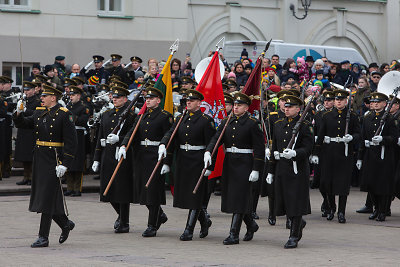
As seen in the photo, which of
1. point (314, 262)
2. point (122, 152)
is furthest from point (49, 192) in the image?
point (314, 262)

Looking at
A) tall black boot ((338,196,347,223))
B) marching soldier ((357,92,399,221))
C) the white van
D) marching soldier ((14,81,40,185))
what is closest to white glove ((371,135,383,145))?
marching soldier ((357,92,399,221))

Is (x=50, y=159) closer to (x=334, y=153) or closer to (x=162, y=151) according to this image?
(x=162, y=151)

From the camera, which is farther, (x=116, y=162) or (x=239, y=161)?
(x=116, y=162)

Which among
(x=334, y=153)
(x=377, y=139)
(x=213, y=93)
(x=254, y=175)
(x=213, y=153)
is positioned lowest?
(x=254, y=175)

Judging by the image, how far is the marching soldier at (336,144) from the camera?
15680 mm

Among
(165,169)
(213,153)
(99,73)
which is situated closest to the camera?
(213,153)

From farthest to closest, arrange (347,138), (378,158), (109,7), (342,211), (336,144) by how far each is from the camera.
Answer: (109,7) < (378,158) < (336,144) < (347,138) < (342,211)

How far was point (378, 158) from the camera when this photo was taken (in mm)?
16016

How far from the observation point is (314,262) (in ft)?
36.9

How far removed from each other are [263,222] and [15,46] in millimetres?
10373

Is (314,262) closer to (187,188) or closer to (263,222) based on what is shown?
(187,188)

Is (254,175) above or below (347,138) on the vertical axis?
below

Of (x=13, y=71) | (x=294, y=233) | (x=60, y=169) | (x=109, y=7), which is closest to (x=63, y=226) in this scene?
(x=60, y=169)

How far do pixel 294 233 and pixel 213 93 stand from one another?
3.48m
